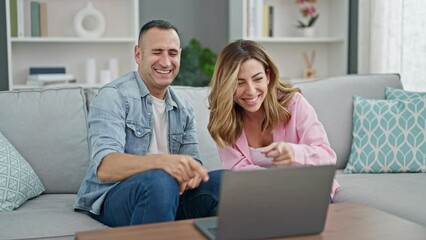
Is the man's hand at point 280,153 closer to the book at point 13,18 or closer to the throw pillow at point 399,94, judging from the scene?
the throw pillow at point 399,94

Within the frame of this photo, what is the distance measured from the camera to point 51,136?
8.55 feet

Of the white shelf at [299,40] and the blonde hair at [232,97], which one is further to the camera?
the white shelf at [299,40]

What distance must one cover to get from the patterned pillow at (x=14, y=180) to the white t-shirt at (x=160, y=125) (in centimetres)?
50

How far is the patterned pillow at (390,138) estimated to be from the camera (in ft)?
9.34

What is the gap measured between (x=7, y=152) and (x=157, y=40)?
2.27 feet

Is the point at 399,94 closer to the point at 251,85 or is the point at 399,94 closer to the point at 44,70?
the point at 251,85

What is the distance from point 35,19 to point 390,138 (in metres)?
2.28

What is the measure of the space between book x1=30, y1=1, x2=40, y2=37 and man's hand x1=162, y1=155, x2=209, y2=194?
2.41m

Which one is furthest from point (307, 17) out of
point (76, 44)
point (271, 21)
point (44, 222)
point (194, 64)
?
point (44, 222)

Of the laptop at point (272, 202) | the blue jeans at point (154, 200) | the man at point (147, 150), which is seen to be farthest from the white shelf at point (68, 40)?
the laptop at point (272, 202)

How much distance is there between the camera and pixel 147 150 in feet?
7.80

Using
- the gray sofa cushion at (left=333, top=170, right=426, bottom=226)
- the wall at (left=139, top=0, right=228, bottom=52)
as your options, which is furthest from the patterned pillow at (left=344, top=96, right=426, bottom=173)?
the wall at (left=139, top=0, right=228, bottom=52)

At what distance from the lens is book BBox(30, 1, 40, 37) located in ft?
13.2

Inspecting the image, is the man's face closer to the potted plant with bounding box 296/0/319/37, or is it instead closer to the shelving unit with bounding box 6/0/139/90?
the shelving unit with bounding box 6/0/139/90
